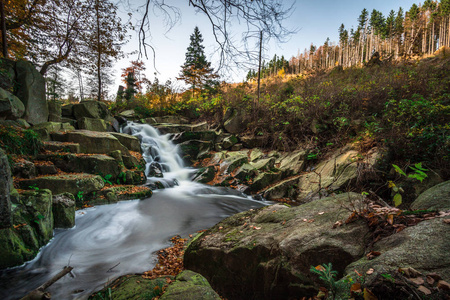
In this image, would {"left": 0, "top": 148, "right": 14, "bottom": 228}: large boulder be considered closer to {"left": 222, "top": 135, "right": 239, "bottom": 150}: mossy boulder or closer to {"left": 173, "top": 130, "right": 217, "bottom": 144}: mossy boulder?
{"left": 222, "top": 135, "right": 239, "bottom": 150}: mossy boulder

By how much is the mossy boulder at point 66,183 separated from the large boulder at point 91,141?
2297mm

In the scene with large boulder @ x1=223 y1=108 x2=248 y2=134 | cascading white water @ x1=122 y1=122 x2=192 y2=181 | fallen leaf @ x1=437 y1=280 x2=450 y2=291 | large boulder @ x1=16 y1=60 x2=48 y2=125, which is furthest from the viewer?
large boulder @ x1=223 y1=108 x2=248 y2=134

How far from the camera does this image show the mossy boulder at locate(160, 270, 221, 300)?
2.02 m

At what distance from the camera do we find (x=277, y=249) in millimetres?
2443

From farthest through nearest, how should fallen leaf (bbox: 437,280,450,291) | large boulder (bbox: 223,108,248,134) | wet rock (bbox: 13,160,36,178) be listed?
large boulder (bbox: 223,108,248,134), wet rock (bbox: 13,160,36,178), fallen leaf (bbox: 437,280,450,291)

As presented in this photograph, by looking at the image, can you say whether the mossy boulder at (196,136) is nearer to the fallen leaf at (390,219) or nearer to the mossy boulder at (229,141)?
the mossy boulder at (229,141)

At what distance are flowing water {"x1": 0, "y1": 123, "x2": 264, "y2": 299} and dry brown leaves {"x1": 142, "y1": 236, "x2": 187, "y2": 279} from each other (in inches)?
8.4

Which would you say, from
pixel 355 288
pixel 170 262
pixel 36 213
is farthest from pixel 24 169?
pixel 355 288

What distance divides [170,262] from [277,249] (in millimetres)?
2466

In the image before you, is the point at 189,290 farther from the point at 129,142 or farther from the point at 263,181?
the point at 129,142

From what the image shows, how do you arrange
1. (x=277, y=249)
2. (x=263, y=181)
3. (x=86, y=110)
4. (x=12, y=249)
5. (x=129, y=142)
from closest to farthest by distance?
(x=277, y=249) < (x=12, y=249) < (x=263, y=181) < (x=129, y=142) < (x=86, y=110)

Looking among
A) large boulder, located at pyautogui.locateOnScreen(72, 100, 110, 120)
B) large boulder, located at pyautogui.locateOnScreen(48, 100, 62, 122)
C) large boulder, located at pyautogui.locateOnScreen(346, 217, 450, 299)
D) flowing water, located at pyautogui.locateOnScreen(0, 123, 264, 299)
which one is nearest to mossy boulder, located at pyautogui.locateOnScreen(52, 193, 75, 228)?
flowing water, located at pyautogui.locateOnScreen(0, 123, 264, 299)

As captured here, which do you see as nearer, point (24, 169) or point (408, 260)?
point (408, 260)

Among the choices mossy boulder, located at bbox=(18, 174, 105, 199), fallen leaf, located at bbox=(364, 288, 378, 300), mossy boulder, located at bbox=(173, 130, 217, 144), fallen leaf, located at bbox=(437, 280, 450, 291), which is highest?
mossy boulder, located at bbox=(173, 130, 217, 144)
